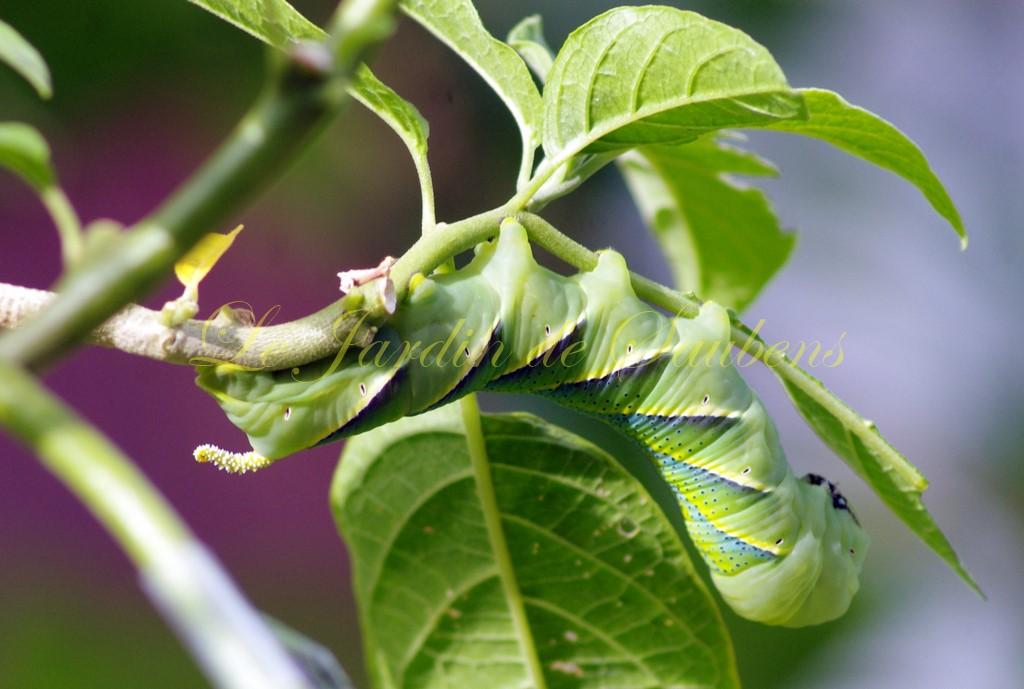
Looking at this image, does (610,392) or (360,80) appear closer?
(360,80)

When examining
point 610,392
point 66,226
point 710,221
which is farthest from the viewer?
point 710,221

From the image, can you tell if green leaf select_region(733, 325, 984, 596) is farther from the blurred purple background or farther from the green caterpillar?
the blurred purple background

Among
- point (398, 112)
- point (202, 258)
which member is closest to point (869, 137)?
point (398, 112)

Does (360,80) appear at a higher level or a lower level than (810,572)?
higher

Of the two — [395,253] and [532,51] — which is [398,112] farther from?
[395,253]

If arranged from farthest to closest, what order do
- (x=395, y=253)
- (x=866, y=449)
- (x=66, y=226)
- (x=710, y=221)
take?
1. (x=395, y=253)
2. (x=710, y=221)
3. (x=866, y=449)
4. (x=66, y=226)

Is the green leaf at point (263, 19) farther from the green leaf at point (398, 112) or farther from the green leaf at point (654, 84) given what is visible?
the green leaf at point (654, 84)

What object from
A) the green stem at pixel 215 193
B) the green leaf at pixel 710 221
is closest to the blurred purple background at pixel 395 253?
the green leaf at pixel 710 221
